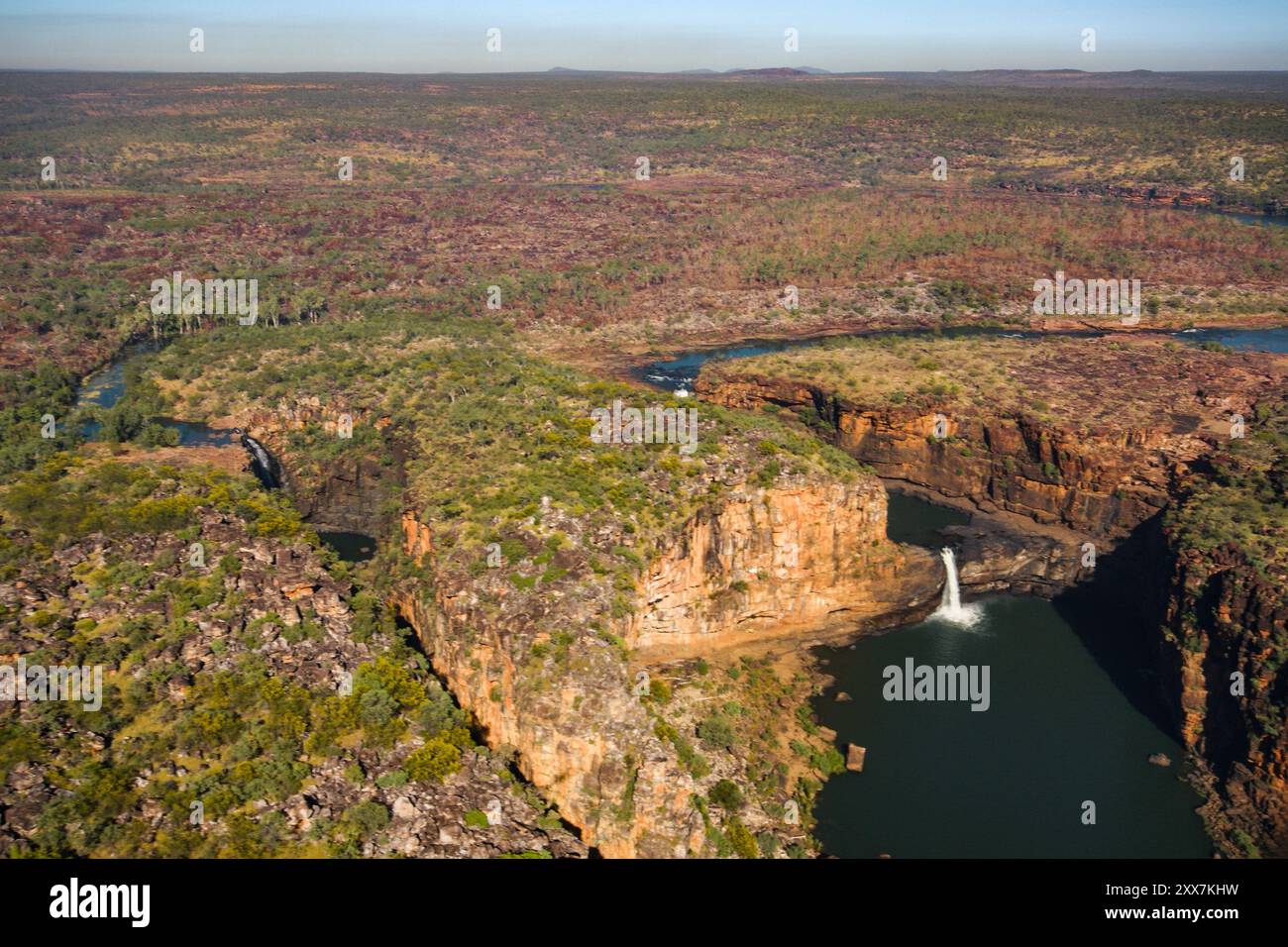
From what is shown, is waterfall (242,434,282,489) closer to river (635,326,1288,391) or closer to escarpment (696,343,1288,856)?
escarpment (696,343,1288,856)

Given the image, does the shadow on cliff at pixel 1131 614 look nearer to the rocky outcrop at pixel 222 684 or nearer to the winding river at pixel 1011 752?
the winding river at pixel 1011 752

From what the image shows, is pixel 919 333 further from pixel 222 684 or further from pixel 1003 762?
pixel 222 684

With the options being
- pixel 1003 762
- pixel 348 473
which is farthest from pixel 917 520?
pixel 348 473

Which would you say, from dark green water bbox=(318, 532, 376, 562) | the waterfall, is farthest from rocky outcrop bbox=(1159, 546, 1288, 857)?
the waterfall

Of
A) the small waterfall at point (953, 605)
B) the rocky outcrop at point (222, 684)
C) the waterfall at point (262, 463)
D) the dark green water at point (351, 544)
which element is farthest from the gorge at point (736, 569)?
the rocky outcrop at point (222, 684)

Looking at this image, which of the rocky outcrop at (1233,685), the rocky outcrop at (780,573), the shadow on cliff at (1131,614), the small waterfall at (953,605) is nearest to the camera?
the rocky outcrop at (1233,685)
